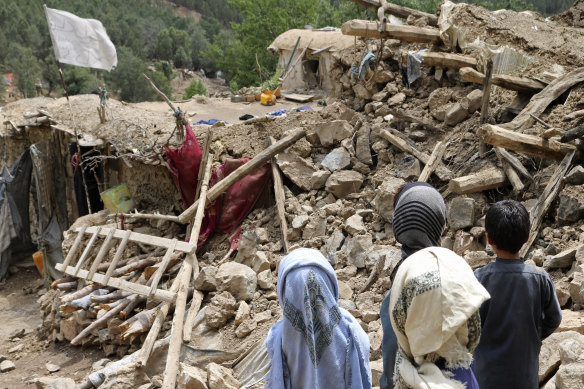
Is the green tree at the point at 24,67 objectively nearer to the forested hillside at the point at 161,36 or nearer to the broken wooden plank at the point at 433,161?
the forested hillside at the point at 161,36

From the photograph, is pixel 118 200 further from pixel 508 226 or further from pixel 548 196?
pixel 508 226

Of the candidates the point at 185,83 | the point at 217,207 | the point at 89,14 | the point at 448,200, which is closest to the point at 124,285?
the point at 217,207

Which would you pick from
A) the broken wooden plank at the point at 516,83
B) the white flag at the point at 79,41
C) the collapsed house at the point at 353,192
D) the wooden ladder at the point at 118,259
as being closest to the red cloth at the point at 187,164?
the collapsed house at the point at 353,192

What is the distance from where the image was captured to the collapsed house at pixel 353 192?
15.7 ft

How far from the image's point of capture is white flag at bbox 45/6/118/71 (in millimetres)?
8695

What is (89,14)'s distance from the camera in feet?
159

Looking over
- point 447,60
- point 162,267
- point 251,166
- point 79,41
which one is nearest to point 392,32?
point 447,60

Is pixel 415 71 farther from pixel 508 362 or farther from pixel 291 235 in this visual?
pixel 508 362

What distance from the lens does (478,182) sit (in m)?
5.03

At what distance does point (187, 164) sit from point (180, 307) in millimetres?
2577

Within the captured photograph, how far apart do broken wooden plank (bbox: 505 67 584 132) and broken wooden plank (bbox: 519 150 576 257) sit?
0.83 m

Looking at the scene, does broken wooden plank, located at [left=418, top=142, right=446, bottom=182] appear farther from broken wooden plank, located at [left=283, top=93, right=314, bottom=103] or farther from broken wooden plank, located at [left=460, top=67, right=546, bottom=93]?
broken wooden plank, located at [left=283, top=93, right=314, bottom=103]

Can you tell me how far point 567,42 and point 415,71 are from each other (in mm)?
2034

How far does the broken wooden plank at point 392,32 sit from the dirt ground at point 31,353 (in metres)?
5.70
